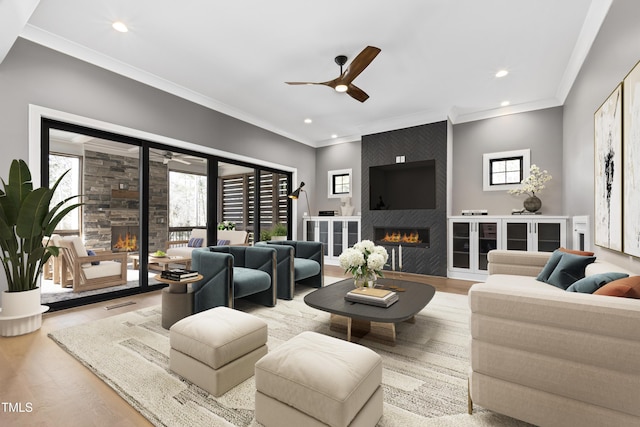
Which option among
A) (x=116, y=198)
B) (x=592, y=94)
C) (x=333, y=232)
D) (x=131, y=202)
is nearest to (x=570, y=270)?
(x=592, y=94)

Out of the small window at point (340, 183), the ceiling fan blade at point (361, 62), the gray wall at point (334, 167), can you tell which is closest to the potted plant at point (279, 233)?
the gray wall at point (334, 167)

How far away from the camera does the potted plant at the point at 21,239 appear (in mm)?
2543

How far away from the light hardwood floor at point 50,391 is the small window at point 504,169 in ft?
19.1

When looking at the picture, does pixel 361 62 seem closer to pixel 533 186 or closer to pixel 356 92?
pixel 356 92

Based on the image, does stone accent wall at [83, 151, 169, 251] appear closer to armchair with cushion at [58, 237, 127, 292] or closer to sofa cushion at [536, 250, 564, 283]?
armchair with cushion at [58, 237, 127, 292]

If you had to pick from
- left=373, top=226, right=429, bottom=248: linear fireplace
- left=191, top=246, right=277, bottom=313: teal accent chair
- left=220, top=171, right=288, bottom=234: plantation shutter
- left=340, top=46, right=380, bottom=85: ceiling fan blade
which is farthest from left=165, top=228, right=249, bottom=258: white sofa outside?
left=340, top=46, right=380, bottom=85: ceiling fan blade

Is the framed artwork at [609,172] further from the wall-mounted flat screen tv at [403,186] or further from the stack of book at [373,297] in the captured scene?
the wall-mounted flat screen tv at [403,186]

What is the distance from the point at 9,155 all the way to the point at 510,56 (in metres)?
5.68

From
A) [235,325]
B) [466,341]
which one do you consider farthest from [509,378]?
[235,325]

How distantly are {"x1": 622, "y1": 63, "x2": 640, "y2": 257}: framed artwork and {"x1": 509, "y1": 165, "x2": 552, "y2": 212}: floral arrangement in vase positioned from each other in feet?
9.06

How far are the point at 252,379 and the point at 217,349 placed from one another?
391 millimetres

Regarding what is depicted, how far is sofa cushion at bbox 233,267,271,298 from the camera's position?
10.1ft

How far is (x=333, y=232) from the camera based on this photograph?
22.1ft

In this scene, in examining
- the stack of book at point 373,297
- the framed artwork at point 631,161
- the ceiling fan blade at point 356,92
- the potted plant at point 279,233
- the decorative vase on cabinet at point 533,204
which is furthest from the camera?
A: the potted plant at point 279,233
